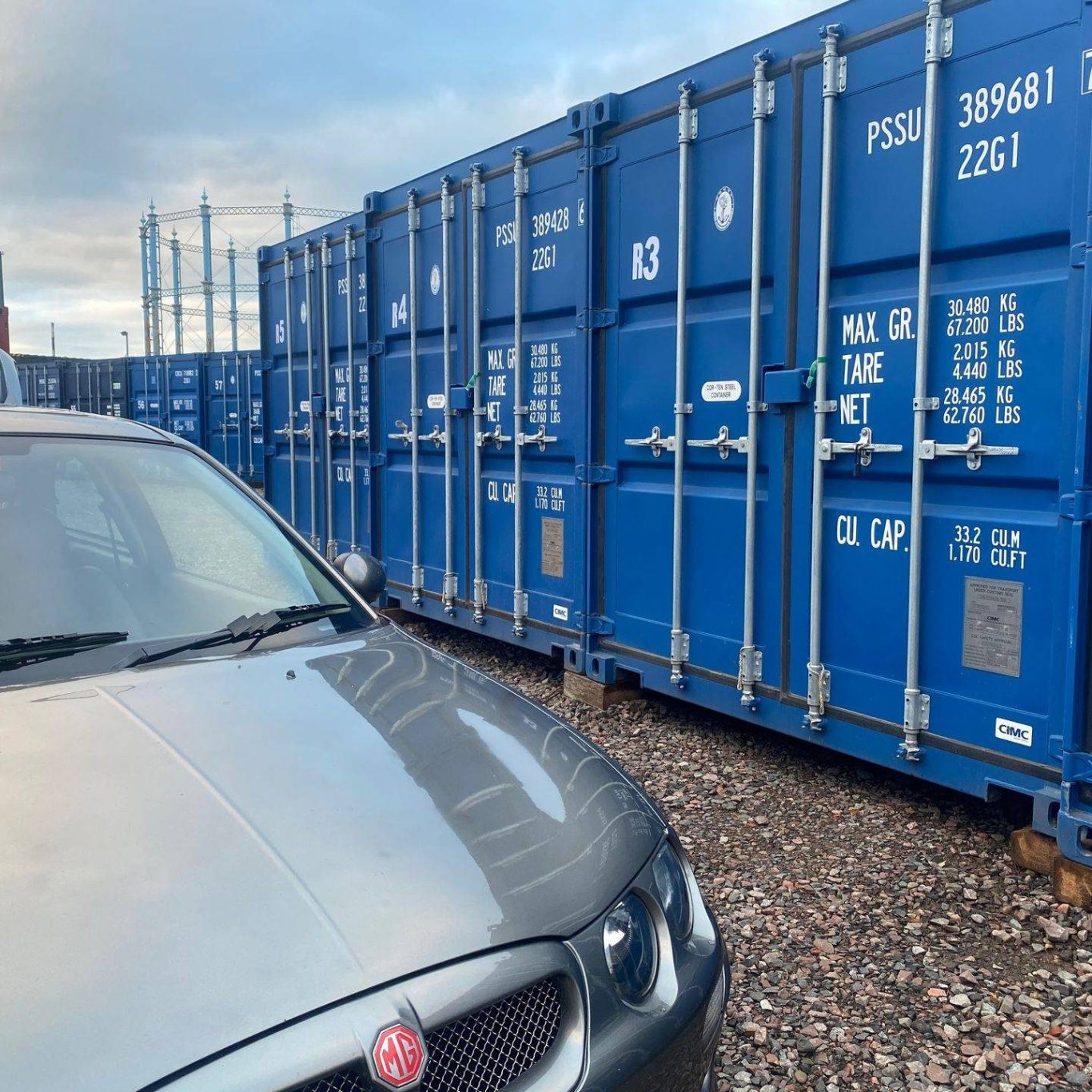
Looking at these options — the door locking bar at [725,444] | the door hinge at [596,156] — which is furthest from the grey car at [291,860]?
the door hinge at [596,156]

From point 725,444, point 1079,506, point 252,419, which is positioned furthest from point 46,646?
point 252,419

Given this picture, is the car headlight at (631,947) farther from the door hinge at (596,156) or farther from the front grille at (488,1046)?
the door hinge at (596,156)

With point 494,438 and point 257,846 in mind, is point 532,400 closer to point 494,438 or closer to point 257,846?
point 494,438

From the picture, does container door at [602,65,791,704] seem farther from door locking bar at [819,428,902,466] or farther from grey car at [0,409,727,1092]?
grey car at [0,409,727,1092]

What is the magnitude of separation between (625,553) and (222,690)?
3.83 metres

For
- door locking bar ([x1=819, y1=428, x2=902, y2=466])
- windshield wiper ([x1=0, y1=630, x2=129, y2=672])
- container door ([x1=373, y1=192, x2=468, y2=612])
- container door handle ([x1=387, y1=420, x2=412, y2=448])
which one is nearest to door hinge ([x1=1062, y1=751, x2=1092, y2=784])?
door locking bar ([x1=819, y1=428, x2=902, y2=466])

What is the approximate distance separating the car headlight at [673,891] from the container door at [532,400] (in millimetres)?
3941

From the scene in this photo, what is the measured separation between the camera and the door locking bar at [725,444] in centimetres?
509

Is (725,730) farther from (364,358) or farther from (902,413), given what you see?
(364,358)

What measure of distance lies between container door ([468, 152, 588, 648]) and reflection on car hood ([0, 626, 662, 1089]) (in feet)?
12.8

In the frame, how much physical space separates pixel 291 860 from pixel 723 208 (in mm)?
4231

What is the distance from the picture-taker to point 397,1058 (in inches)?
59.6

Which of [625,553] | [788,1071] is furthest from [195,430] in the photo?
[788,1071]

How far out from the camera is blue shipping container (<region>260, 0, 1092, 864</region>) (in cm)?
390
